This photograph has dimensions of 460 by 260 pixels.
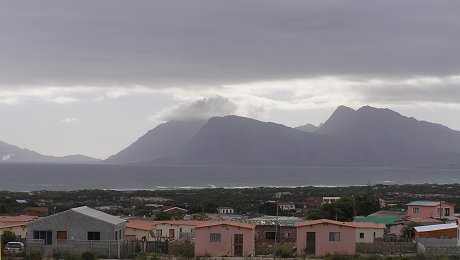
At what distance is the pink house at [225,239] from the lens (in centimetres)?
3459

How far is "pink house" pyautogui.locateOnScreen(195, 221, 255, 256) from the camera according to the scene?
3459cm

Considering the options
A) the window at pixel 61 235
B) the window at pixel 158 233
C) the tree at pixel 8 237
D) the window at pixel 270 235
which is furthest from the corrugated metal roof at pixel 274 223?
the tree at pixel 8 237

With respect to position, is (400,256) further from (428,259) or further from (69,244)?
(69,244)

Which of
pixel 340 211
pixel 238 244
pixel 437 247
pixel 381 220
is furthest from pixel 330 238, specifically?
pixel 340 211

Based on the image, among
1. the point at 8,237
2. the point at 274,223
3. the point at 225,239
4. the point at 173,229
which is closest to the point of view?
the point at 225,239

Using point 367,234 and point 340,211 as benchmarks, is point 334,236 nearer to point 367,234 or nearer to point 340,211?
point 367,234

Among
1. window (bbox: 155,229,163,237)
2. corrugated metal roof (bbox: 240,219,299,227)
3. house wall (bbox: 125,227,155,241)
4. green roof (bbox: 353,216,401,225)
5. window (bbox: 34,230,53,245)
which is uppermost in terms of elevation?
corrugated metal roof (bbox: 240,219,299,227)

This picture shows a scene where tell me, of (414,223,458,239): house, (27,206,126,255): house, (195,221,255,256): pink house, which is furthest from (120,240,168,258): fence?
(414,223,458,239): house

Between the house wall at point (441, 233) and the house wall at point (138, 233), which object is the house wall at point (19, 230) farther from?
the house wall at point (441, 233)

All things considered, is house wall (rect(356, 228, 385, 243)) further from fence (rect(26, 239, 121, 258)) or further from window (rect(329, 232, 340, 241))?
fence (rect(26, 239, 121, 258))

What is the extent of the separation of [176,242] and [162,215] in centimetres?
1641

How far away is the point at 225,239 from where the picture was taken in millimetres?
34750

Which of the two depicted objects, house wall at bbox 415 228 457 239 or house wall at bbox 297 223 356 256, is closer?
house wall at bbox 297 223 356 256

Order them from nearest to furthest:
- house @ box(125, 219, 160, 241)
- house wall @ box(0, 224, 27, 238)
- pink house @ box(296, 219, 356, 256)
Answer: pink house @ box(296, 219, 356, 256) < house @ box(125, 219, 160, 241) < house wall @ box(0, 224, 27, 238)
